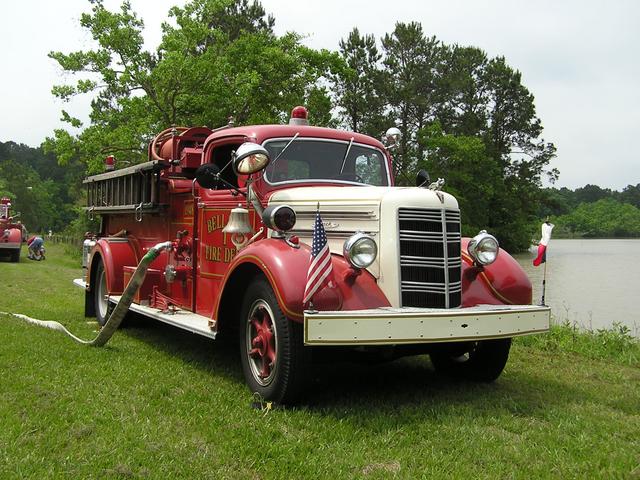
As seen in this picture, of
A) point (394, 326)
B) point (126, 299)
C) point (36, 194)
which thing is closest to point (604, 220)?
point (36, 194)

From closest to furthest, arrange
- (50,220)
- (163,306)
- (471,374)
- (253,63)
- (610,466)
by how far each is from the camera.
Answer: (610,466)
(471,374)
(163,306)
(253,63)
(50,220)

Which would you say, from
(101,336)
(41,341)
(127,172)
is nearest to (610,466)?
(101,336)

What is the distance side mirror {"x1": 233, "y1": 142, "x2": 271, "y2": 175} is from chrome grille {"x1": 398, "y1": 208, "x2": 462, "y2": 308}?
1.15 meters

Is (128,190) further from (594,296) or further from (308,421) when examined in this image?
(594,296)

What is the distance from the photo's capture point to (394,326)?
13.1 feet

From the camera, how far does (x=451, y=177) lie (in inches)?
1393

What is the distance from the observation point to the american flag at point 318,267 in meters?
4.12

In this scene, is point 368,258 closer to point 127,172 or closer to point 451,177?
point 127,172

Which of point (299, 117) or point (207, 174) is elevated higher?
point (299, 117)

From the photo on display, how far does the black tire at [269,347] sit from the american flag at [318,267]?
344 millimetres

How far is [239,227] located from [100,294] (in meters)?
3.94

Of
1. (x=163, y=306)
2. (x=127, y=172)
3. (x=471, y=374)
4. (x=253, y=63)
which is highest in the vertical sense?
(x=253, y=63)

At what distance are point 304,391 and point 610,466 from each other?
1950 mm

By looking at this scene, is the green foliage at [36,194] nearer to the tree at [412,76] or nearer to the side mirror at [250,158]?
the tree at [412,76]
